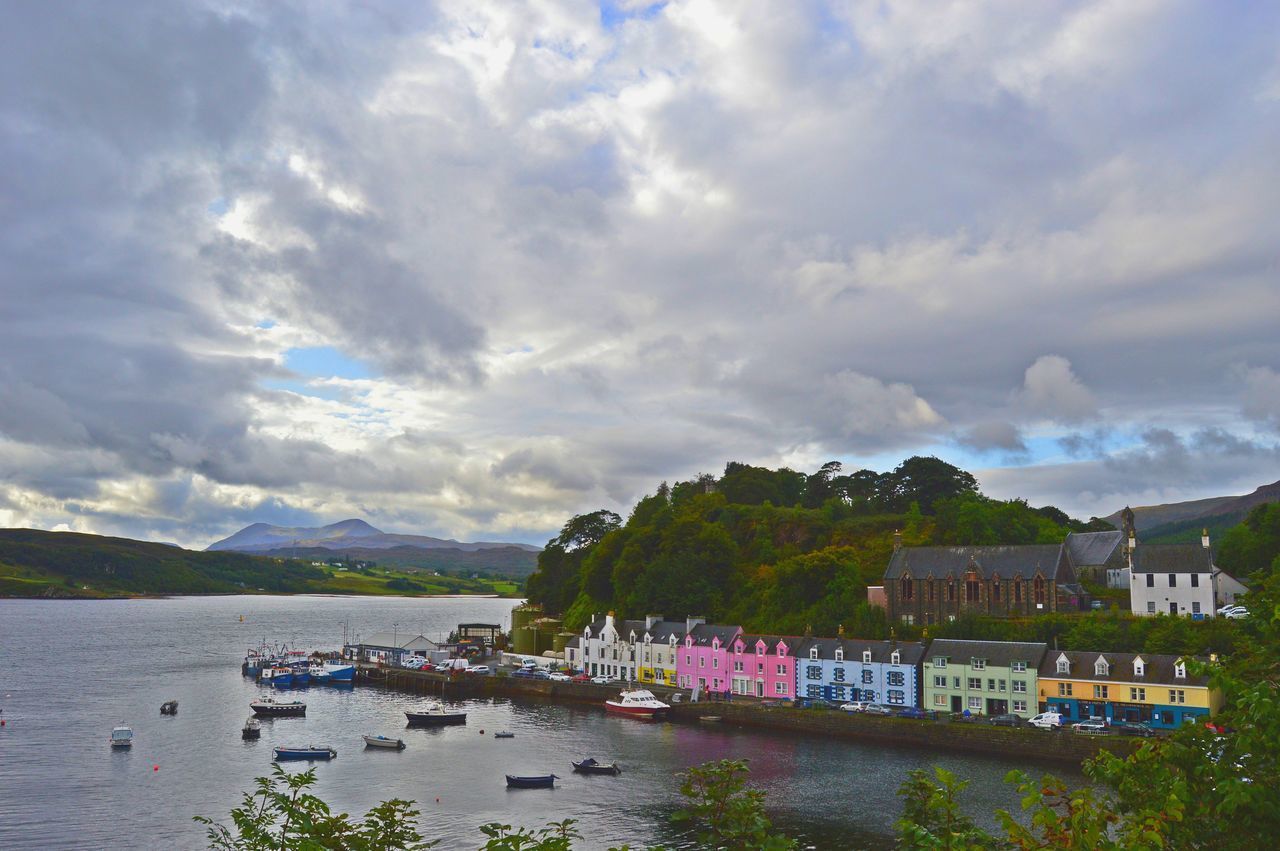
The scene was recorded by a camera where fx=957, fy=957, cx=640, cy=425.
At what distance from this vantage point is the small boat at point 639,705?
81.1 m

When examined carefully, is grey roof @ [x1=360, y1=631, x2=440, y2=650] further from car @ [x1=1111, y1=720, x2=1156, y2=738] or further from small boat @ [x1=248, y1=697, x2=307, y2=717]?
car @ [x1=1111, y1=720, x2=1156, y2=738]

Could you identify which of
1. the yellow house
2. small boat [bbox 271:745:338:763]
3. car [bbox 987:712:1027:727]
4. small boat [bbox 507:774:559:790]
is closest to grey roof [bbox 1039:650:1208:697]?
the yellow house

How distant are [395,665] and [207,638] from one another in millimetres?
72362

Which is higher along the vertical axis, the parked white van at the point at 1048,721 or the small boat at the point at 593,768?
the parked white van at the point at 1048,721

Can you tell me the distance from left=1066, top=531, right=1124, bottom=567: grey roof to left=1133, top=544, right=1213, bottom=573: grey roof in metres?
8.24

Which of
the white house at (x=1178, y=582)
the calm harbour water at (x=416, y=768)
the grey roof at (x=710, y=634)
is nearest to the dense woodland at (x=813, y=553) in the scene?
the white house at (x=1178, y=582)

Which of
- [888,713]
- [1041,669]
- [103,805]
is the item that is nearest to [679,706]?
[888,713]

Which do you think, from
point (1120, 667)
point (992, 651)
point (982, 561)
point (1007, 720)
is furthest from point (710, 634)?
point (1120, 667)

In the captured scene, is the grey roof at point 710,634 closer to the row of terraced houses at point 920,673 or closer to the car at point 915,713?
the row of terraced houses at point 920,673

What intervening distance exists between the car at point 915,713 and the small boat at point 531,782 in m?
28.5

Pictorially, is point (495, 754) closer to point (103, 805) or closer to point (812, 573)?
point (103, 805)

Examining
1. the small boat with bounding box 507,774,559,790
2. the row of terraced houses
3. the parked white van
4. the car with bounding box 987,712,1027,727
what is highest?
the row of terraced houses

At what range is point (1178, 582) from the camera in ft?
252

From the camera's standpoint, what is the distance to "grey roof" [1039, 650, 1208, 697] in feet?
211
